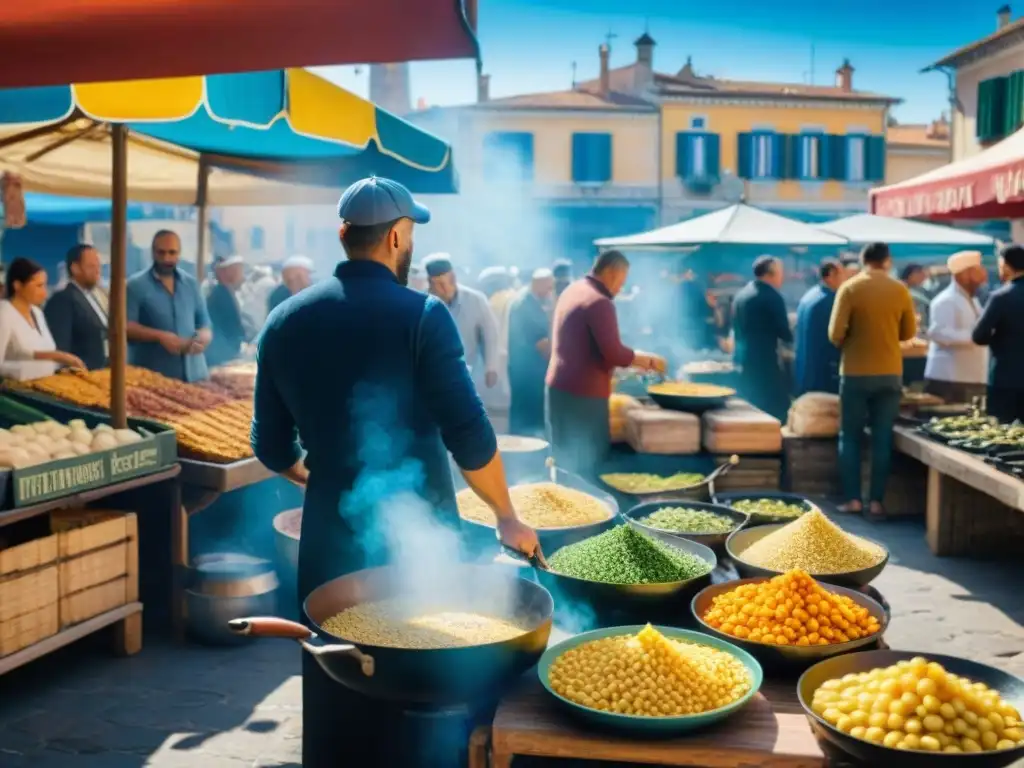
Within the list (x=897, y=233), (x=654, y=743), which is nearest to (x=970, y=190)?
(x=654, y=743)

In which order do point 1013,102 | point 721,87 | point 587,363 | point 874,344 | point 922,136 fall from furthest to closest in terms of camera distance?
point 922,136
point 721,87
point 1013,102
point 874,344
point 587,363

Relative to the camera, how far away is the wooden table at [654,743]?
7.18ft

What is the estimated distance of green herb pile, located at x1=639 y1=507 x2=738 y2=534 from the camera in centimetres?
415

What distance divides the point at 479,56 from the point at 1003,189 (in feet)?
15.0

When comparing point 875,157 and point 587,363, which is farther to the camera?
point 875,157

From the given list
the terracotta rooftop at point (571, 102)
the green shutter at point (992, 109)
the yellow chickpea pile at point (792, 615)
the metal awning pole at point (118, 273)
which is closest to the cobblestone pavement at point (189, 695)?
the metal awning pole at point (118, 273)

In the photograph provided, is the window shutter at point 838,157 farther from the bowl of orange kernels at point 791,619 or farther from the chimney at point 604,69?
the bowl of orange kernels at point 791,619

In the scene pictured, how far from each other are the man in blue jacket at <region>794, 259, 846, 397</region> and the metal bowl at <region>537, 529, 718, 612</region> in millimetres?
6453

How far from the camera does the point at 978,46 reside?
24.3 metres

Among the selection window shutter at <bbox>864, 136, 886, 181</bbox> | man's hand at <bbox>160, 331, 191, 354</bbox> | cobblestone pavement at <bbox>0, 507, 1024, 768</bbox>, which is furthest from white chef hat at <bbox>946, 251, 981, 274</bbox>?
window shutter at <bbox>864, 136, 886, 181</bbox>

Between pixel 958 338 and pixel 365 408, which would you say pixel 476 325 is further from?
pixel 365 408

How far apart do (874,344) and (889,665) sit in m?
5.37

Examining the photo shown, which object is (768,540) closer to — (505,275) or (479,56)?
(479,56)

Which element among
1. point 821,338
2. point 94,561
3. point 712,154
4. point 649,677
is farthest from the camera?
point 712,154
